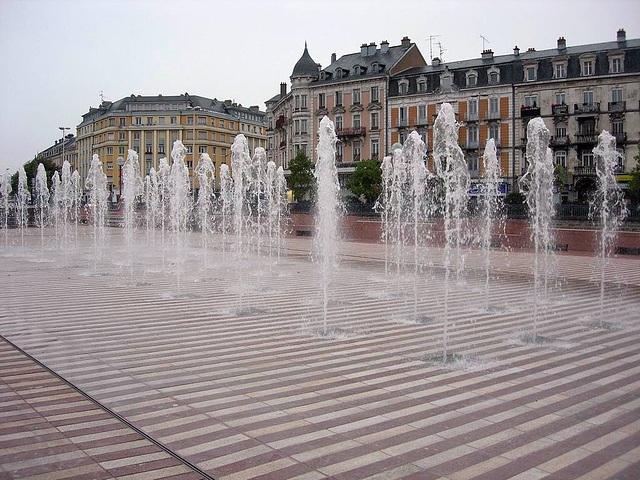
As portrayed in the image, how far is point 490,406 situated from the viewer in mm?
6086

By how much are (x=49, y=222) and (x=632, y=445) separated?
50.5 meters

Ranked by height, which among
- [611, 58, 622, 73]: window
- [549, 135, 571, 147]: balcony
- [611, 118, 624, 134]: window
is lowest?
[549, 135, 571, 147]: balcony

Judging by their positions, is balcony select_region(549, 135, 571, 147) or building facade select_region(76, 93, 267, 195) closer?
balcony select_region(549, 135, 571, 147)

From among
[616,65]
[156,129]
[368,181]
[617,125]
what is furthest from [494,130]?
[156,129]

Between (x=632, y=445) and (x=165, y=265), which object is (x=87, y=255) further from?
(x=632, y=445)

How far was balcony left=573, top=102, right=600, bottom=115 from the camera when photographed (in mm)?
44344

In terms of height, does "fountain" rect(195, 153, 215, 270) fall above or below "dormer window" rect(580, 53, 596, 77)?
below

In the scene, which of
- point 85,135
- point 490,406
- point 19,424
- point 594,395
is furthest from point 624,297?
point 85,135

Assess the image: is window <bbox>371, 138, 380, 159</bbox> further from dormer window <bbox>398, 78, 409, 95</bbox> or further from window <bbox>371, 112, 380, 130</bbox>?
dormer window <bbox>398, 78, 409, 95</bbox>

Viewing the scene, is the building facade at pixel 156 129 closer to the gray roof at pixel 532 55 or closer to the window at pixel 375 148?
the window at pixel 375 148

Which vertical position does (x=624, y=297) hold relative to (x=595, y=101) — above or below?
below

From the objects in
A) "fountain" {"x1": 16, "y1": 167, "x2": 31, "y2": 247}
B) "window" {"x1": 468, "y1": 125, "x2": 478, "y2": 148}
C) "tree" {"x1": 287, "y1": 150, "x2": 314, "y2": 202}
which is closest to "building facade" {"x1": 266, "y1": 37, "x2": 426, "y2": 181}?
"tree" {"x1": 287, "y1": 150, "x2": 314, "y2": 202}

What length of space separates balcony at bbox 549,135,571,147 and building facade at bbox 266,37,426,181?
13009 mm

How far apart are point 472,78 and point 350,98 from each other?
1053 cm
